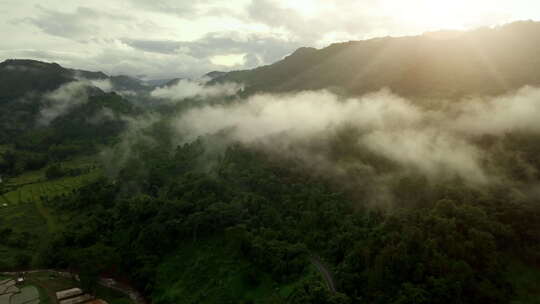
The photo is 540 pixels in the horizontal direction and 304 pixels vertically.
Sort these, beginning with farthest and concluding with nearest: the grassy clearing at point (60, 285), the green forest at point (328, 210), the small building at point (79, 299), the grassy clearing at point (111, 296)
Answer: the grassy clearing at point (111, 296) < the grassy clearing at point (60, 285) < the small building at point (79, 299) < the green forest at point (328, 210)

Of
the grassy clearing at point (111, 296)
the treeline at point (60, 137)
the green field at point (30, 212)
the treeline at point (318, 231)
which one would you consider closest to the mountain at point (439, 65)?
the treeline at point (318, 231)

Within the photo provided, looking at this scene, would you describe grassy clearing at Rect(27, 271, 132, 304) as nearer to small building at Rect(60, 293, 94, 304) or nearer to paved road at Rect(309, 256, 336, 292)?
small building at Rect(60, 293, 94, 304)

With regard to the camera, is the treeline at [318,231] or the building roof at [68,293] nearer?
the treeline at [318,231]

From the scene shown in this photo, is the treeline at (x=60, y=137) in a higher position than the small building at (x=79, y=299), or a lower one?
higher

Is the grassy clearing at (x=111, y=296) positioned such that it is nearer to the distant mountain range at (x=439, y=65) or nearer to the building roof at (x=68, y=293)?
the building roof at (x=68, y=293)

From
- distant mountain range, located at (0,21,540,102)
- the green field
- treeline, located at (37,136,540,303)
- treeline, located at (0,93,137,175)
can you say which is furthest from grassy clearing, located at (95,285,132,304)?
distant mountain range, located at (0,21,540,102)

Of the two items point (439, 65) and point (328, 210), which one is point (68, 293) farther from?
point (439, 65)

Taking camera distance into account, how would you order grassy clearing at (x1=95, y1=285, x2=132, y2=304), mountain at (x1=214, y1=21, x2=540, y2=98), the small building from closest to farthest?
the small building → grassy clearing at (x1=95, y1=285, x2=132, y2=304) → mountain at (x1=214, y1=21, x2=540, y2=98)
